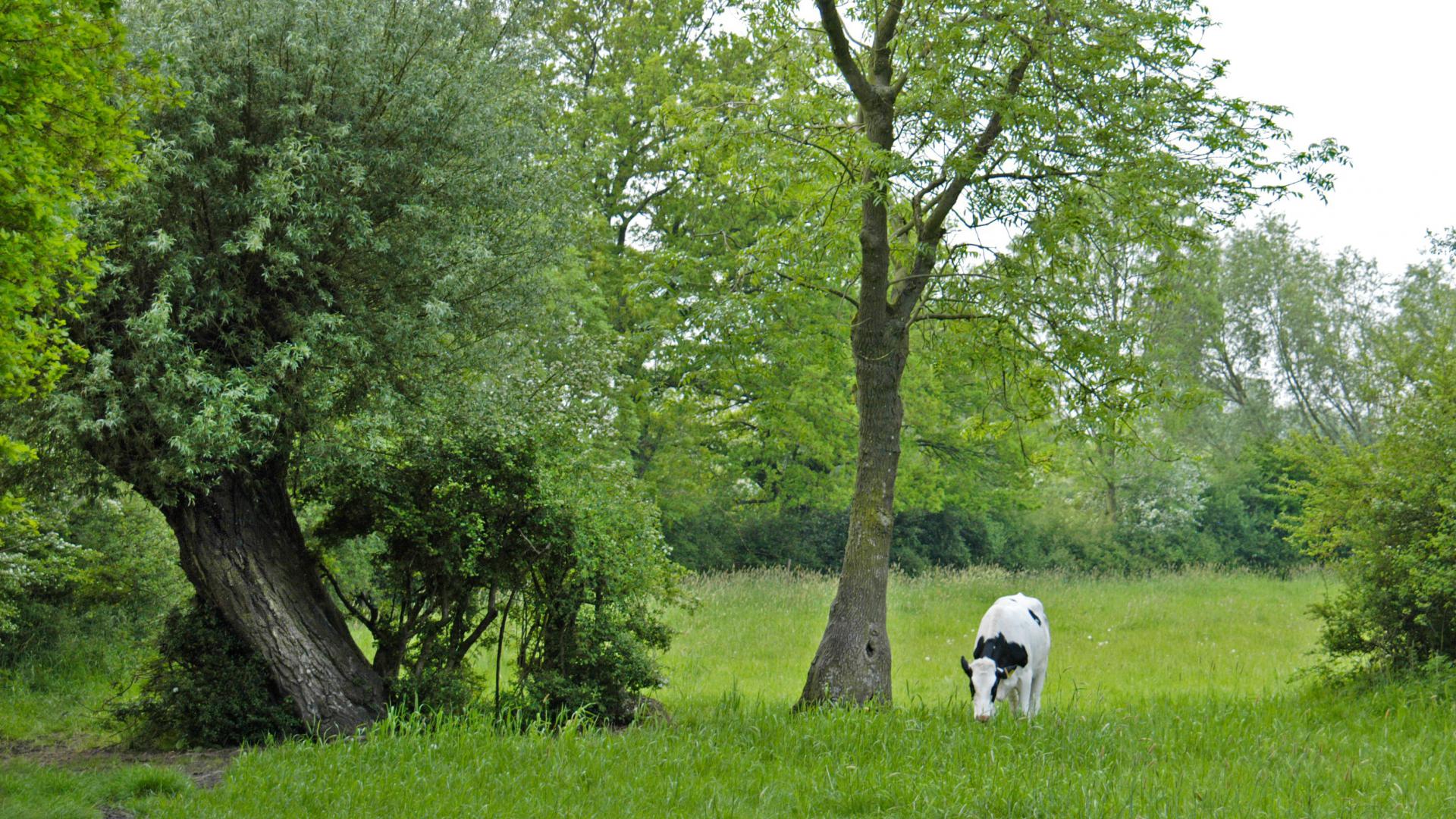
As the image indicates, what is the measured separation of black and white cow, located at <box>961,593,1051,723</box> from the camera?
9.31 meters

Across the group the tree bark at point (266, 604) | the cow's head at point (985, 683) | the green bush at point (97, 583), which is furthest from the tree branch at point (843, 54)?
the green bush at point (97, 583)

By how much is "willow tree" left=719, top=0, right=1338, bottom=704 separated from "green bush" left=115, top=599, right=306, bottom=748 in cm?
506

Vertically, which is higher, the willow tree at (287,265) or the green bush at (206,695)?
the willow tree at (287,265)

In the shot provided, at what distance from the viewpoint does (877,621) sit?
10422mm

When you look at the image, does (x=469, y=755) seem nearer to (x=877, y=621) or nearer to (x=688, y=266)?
(x=877, y=621)

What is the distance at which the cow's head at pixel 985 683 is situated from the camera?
9.20m

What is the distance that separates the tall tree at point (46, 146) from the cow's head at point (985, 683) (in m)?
7.44

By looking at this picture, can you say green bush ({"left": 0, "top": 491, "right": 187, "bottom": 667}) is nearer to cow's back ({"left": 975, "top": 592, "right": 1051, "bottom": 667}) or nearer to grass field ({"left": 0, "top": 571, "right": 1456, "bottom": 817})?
grass field ({"left": 0, "top": 571, "right": 1456, "bottom": 817})

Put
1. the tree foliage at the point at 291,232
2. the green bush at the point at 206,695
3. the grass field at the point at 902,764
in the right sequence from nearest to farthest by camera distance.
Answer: the grass field at the point at 902,764, the tree foliage at the point at 291,232, the green bush at the point at 206,695

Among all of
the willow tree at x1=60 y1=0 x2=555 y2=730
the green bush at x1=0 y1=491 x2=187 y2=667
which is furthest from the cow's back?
the green bush at x1=0 y1=491 x2=187 y2=667

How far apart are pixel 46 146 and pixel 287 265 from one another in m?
2.63

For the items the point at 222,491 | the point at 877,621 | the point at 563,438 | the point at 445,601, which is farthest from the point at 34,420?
the point at 877,621

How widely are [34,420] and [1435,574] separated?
12514 millimetres

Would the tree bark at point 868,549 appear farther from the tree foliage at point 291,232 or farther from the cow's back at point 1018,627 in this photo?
the tree foliage at point 291,232
